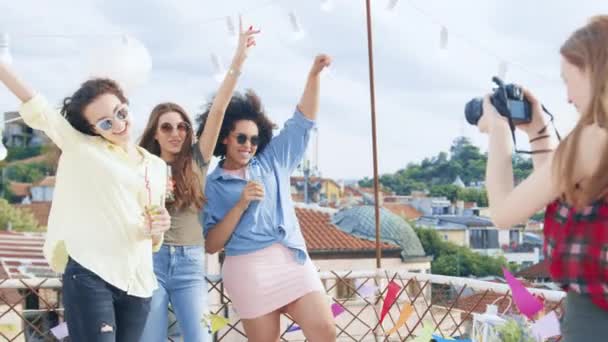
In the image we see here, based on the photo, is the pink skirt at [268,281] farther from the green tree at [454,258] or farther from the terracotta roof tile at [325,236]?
the green tree at [454,258]

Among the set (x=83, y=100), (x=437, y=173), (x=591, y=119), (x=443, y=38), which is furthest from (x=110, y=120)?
(x=437, y=173)

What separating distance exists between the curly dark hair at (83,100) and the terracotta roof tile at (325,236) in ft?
86.9

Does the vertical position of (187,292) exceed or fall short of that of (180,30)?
it falls short

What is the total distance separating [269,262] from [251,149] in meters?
0.34

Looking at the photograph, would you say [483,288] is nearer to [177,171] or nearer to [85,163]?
[177,171]

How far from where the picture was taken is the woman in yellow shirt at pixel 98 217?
180 centimetres

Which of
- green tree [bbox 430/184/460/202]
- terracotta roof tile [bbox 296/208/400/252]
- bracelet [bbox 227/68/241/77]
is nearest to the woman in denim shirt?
bracelet [bbox 227/68/241/77]

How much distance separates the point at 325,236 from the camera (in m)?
29.9

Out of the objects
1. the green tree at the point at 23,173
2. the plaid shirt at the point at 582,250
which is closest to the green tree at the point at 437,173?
the green tree at the point at 23,173

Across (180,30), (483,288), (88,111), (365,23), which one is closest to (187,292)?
(88,111)

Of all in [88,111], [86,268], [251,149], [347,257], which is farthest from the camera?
[347,257]

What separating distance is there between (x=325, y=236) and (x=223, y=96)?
27797mm

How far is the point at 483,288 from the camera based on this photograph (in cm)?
278

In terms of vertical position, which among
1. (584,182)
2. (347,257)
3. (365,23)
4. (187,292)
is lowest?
(347,257)
